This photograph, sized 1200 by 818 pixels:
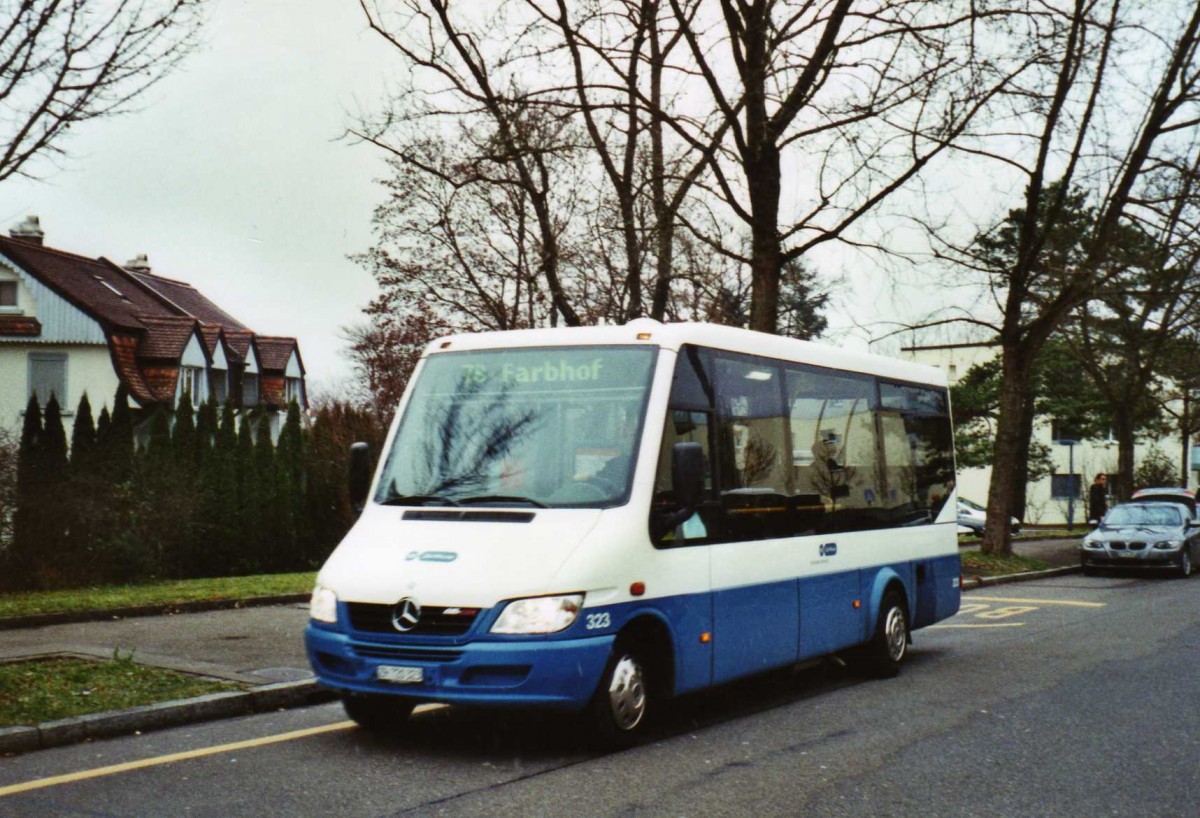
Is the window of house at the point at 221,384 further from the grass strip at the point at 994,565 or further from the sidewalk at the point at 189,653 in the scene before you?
the sidewalk at the point at 189,653

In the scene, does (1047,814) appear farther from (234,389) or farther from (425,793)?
(234,389)

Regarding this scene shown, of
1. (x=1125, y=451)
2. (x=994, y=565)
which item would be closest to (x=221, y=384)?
(x=1125, y=451)

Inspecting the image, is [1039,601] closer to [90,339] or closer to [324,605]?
[324,605]

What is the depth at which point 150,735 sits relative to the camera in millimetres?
8281

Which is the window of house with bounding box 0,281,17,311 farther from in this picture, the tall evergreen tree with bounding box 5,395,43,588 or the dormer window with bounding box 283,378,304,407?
the tall evergreen tree with bounding box 5,395,43,588

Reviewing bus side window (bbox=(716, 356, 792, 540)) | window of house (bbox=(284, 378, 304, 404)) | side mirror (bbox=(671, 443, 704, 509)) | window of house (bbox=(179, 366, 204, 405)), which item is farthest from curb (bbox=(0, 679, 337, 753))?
window of house (bbox=(284, 378, 304, 404))

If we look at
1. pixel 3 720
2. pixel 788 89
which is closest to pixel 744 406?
pixel 3 720

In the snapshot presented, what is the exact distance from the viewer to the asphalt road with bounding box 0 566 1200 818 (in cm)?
640

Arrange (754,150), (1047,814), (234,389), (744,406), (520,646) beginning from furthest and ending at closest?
(234,389)
(754,150)
(744,406)
(520,646)
(1047,814)

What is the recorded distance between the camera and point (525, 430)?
27.2ft

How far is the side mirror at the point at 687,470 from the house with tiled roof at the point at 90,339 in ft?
118

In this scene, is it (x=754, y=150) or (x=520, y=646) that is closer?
(x=520, y=646)

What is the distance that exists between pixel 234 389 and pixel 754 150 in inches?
1674

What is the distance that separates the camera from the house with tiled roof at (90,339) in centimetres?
4638
